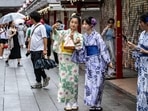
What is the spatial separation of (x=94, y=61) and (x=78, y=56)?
0.34m

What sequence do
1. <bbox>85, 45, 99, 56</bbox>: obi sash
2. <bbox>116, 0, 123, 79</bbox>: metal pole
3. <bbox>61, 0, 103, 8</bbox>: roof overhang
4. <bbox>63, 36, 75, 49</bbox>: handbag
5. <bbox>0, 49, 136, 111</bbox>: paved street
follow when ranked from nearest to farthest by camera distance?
1. <bbox>63, 36, 75, 49</bbox>: handbag
2. <bbox>85, 45, 99, 56</bbox>: obi sash
3. <bbox>0, 49, 136, 111</bbox>: paved street
4. <bbox>116, 0, 123, 79</bbox>: metal pole
5. <bbox>61, 0, 103, 8</bbox>: roof overhang

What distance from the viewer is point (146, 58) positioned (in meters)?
6.62

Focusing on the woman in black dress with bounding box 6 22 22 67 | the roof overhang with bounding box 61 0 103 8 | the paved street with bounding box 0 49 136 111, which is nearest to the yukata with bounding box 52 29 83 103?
the paved street with bounding box 0 49 136 111

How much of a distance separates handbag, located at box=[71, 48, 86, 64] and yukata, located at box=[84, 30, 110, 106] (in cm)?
11

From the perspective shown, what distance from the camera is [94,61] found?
7988mm

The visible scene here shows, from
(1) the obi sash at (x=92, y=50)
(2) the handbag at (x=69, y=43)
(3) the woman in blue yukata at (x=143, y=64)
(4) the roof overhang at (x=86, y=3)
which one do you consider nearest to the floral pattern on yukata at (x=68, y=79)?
(2) the handbag at (x=69, y=43)

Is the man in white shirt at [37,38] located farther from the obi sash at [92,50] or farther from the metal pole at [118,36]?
the metal pole at [118,36]

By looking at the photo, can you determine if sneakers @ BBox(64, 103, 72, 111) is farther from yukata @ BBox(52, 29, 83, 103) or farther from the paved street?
the paved street

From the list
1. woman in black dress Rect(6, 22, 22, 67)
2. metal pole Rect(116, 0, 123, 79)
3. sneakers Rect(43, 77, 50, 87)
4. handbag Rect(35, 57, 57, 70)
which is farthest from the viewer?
woman in black dress Rect(6, 22, 22, 67)

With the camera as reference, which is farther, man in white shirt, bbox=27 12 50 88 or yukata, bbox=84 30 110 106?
man in white shirt, bbox=27 12 50 88

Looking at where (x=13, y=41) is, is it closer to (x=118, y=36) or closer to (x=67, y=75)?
(x=118, y=36)

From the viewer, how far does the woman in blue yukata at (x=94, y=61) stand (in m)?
7.95

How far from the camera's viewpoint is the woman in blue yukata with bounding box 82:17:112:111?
795 cm

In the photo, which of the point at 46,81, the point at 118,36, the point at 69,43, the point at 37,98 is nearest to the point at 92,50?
the point at 69,43
